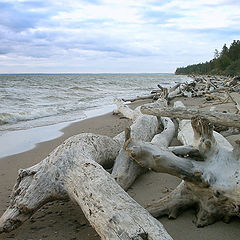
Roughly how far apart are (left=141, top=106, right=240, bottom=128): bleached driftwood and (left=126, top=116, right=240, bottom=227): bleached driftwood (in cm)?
45

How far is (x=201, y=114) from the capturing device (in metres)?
3.18

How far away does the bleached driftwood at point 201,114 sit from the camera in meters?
3.08

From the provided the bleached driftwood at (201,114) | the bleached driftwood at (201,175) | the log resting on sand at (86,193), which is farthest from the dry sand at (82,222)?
the bleached driftwood at (201,114)

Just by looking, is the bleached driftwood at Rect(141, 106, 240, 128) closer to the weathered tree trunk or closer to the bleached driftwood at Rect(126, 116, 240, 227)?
the bleached driftwood at Rect(126, 116, 240, 227)

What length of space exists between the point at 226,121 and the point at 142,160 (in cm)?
117

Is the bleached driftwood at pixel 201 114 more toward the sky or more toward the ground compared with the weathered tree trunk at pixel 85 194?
more toward the sky

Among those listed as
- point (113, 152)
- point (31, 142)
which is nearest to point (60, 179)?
point (113, 152)

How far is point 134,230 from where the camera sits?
1901mm

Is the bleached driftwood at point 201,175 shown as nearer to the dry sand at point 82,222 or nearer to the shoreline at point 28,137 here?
the dry sand at point 82,222

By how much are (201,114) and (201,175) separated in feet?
3.17

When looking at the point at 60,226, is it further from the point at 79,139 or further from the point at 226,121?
the point at 226,121

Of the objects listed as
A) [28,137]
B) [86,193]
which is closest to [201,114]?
[86,193]

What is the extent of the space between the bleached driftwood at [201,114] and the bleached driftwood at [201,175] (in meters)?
0.45

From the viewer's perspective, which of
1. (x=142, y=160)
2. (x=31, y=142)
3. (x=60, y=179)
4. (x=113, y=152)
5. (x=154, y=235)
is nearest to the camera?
(x=154, y=235)
